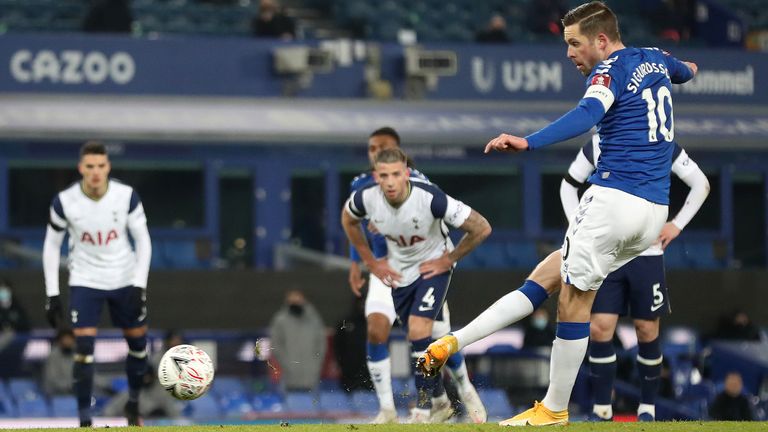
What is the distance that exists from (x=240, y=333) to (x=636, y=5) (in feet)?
33.9

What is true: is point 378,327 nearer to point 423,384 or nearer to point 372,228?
point 423,384

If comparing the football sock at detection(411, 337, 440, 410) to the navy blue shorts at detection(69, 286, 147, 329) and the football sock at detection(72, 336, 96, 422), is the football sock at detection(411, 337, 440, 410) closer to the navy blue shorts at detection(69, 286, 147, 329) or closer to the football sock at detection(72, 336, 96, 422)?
the navy blue shorts at detection(69, 286, 147, 329)

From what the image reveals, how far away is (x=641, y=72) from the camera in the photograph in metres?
8.20

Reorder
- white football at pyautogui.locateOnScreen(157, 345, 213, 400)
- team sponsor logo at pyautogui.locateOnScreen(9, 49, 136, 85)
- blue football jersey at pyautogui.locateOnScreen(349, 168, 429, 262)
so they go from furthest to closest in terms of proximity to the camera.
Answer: team sponsor logo at pyautogui.locateOnScreen(9, 49, 136, 85) → blue football jersey at pyautogui.locateOnScreen(349, 168, 429, 262) → white football at pyautogui.locateOnScreen(157, 345, 213, 400)

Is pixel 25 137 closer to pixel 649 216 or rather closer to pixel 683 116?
pixel 683 116

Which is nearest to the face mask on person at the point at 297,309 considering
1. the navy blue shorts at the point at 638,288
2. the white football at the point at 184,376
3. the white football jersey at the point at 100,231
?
the white football jersey at the point at 100,231

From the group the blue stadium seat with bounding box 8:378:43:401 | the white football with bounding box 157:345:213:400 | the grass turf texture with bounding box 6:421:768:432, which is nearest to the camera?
the grass turf texture with bounding box 6:421:768:432

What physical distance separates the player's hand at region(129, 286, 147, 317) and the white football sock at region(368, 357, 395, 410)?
1.97 metres

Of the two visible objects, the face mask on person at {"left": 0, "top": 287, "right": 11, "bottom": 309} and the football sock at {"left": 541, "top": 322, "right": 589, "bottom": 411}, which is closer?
the football sock at {"left": 541, "top": 322, "right": 589, "bottom": 411}

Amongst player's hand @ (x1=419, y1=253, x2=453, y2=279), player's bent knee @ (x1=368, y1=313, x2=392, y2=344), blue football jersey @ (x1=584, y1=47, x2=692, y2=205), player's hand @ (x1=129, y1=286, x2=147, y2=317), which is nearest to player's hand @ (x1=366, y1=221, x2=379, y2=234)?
player's hand @ (x1=419, y1=253, x2=453, y2=279)

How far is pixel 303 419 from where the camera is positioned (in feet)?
51.1

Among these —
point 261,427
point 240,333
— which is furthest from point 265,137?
point 261,427

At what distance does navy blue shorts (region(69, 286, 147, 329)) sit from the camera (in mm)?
11844

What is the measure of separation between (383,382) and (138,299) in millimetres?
2141
